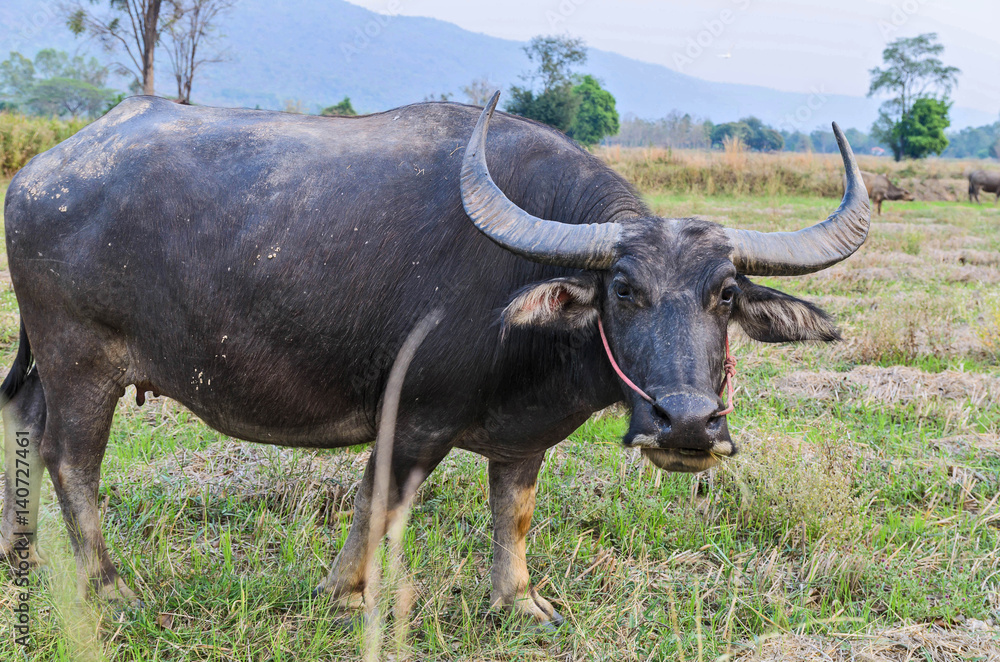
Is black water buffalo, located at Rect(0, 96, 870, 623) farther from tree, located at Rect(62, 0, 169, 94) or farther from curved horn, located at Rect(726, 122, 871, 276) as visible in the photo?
tree, located at Rect(62, 0, 169, 94)

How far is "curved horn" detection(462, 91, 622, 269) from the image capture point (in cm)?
233

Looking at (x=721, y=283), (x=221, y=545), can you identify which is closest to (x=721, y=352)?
(x=721, y=283)

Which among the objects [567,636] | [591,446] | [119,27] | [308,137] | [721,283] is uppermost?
[119,27]

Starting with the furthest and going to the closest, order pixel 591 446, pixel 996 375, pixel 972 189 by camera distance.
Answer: pixel 972 189
pixel 996 375
pixel 591 446

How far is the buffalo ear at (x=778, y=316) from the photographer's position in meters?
2.45

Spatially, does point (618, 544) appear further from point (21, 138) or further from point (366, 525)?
point (21, 138)

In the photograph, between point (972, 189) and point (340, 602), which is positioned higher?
point (972, 189)

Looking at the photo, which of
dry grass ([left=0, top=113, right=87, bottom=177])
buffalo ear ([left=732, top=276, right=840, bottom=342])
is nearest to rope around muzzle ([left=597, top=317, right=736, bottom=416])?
buffalo ear ([left=732, top=276, right=840, bottom=342])

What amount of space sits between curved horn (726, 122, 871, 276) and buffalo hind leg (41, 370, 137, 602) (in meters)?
2.62

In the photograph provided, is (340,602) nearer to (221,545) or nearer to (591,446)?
(221,545)

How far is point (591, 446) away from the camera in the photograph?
4203mm

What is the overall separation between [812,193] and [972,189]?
25.7ft

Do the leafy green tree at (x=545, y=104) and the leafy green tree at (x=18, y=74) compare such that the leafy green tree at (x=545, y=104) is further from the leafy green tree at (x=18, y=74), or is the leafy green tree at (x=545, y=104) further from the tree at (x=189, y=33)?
the leafy green tree at (x=18, y=74)

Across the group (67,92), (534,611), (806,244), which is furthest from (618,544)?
(67,92)
